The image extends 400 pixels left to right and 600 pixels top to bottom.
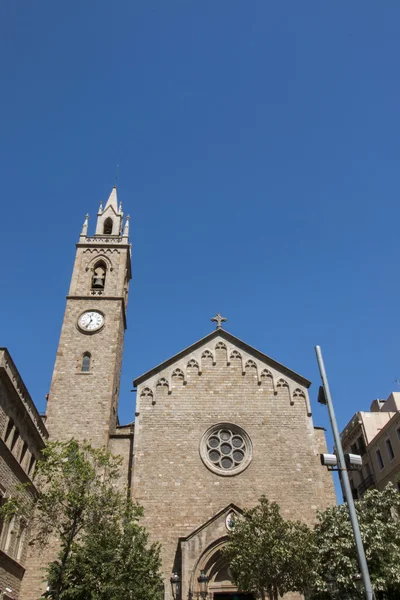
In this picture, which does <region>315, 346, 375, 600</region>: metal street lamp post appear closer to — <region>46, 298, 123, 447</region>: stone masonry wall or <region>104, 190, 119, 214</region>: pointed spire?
<region>46, 298, 123, 447</region>: stone masonry wall

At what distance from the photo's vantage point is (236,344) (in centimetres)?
2873

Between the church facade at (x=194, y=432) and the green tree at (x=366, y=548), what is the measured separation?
501cm

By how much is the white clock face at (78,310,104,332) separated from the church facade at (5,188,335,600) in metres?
0.07

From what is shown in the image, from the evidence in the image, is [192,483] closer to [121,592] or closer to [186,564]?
[186,564]

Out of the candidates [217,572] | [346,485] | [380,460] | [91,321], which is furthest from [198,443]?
[380,460]

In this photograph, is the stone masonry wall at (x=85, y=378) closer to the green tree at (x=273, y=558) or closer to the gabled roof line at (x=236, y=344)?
the gabled roof line at (x=236, y=344)

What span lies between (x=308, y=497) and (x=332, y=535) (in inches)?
242

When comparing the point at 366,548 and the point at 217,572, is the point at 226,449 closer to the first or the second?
the point at 217,572

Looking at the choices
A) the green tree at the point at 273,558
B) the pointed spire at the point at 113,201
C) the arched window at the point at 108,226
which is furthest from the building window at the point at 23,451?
the pointed spire at the point at 113,201

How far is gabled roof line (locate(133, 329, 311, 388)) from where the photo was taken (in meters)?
27.2

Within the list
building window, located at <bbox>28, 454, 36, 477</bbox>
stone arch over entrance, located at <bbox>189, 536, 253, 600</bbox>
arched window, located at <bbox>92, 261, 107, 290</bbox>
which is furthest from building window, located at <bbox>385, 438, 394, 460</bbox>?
building window, located at <bbox>28, 454, 36, 477</bbox>

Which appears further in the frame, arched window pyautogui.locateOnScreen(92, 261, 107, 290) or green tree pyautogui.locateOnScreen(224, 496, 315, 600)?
Answer: arched window pyautogui.locateOnScreen(92, 261, 107, 290)

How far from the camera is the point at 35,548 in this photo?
22.3 m

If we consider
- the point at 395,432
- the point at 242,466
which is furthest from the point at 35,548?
the point at 395,432
